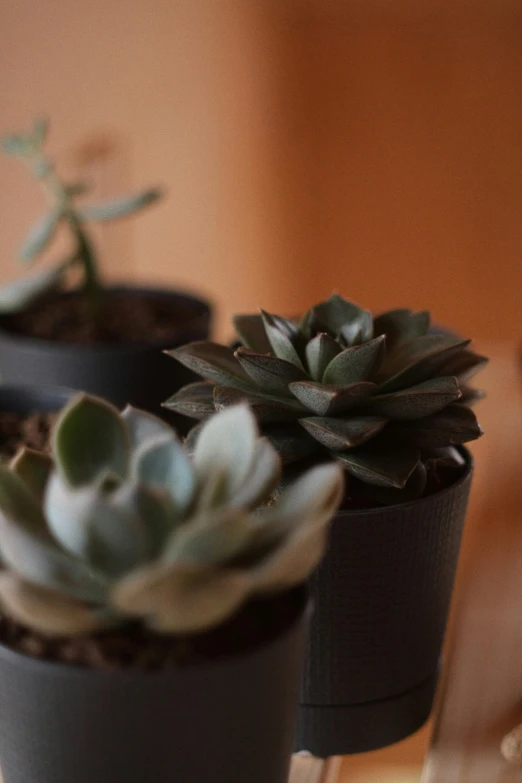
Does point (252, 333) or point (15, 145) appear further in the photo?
point (15, 145)

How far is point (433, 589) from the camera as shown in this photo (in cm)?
56

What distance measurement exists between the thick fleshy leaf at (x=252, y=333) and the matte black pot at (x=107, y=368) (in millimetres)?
307

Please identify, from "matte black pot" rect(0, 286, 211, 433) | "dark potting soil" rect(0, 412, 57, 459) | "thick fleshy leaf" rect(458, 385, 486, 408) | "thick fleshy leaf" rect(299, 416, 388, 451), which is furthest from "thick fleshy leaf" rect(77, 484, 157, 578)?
"matte black pot" rect(0, 286, 211, 433)

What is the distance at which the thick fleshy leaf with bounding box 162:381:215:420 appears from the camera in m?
0.54

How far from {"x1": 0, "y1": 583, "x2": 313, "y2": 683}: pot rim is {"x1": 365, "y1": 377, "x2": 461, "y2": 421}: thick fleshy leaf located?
0.17 meters

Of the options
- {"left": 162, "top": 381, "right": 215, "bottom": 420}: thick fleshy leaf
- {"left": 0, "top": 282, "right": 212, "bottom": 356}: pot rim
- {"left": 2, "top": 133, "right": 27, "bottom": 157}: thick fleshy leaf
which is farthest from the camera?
{"left": 2, "top": 133, "right": 27, "bottom": 157}: thick fleshy leaf

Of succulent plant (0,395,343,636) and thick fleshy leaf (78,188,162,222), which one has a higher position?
succulent plant (0,395,343,636)

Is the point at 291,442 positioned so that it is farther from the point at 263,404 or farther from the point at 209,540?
the point at 209,540

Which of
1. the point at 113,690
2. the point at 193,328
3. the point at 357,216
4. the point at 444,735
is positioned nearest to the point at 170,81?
the point at 357,216

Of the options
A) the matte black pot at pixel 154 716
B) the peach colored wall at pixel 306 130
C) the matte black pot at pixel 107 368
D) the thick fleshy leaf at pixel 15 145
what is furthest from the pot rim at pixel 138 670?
the peach colored wall at pixel 306 130

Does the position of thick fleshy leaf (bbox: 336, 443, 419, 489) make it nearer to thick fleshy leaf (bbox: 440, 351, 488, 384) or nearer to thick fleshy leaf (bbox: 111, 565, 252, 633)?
thick fleshy leaf (bbox: 440, 351, 488, 384)

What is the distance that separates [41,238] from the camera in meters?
0.98

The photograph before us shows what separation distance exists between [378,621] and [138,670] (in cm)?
22

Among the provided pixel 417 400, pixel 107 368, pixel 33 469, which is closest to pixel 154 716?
pixel 33 469
